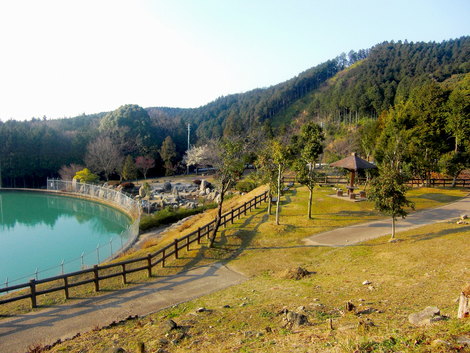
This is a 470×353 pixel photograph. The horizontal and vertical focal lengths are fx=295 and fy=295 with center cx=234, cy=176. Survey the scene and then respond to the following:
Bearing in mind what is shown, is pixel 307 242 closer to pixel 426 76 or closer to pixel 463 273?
pixel 463 273

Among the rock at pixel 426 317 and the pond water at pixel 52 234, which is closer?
the rock at pixel 426 317

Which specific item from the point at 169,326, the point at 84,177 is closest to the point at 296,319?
the point at 169,326

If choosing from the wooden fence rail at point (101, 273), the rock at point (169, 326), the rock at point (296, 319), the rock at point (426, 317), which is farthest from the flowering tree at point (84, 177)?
the rock at point (426, 317)

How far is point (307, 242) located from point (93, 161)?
4133 centimetres

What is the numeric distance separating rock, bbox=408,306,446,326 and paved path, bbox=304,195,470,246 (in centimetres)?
798

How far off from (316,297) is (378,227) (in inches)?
376

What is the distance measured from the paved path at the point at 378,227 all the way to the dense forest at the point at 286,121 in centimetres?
930

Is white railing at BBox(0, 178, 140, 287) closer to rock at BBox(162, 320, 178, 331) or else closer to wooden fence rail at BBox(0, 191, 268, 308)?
wooden fence rail at BBox(0, 191, 268, 308)

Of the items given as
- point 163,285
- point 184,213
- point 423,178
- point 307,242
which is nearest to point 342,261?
point 307,242

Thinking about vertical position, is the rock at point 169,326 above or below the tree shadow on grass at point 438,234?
above

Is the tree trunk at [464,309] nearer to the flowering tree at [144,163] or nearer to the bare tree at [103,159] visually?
the bare tree at [103,159]

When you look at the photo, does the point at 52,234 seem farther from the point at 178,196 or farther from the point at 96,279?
the point at 96,279

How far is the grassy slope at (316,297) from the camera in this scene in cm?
518

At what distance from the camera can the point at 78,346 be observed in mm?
6273
